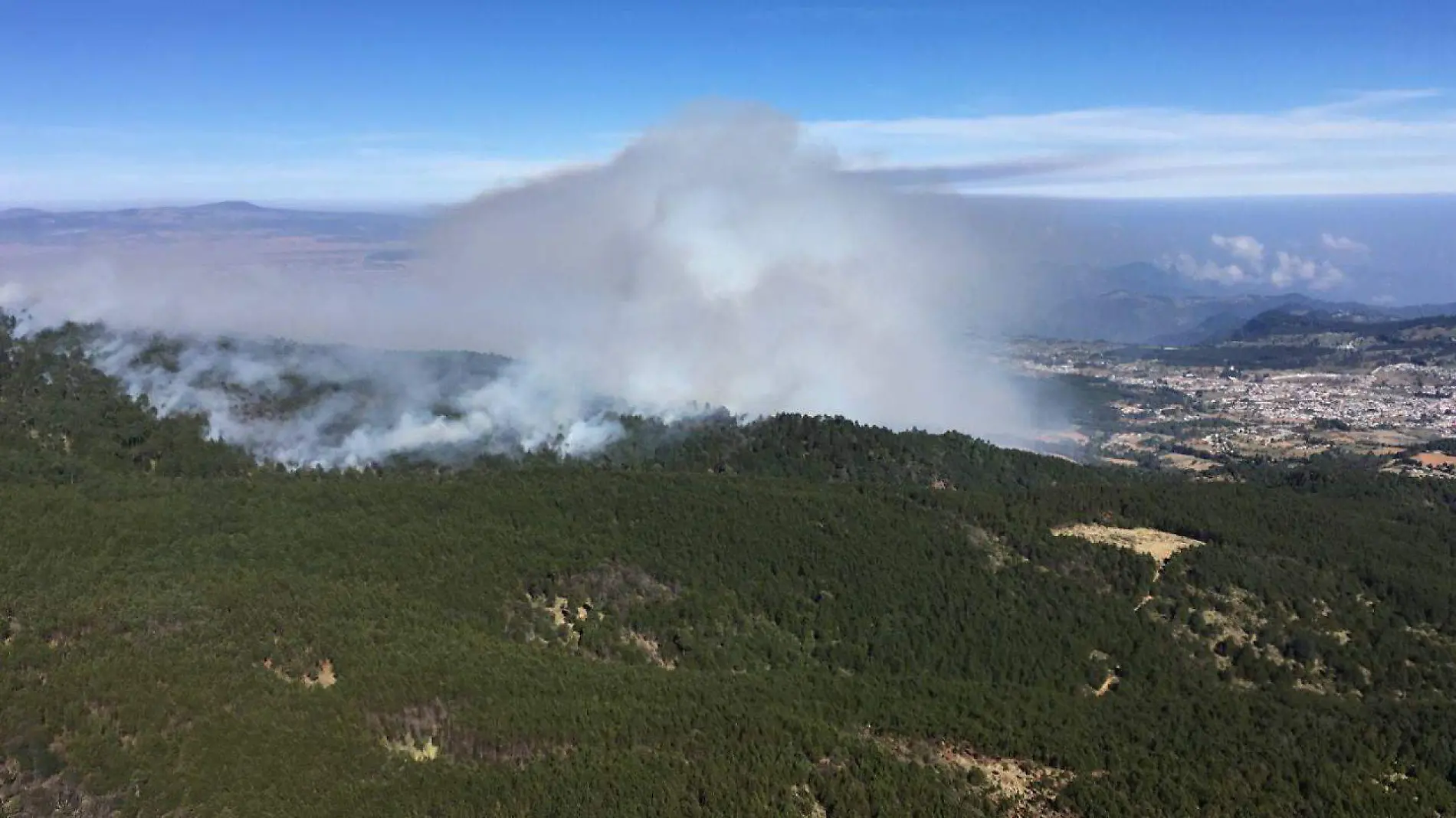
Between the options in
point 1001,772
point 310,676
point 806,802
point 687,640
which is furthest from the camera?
point 687,640

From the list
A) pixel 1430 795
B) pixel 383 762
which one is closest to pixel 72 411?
pixel 383 762

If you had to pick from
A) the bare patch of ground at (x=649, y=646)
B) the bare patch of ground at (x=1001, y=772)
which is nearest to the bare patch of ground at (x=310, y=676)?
→ the bare patch of ground at (x=649, y=646)

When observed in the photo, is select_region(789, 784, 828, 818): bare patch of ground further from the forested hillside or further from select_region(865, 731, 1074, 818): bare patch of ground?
select_region(865, 731, 1074, 818): bare patch of ground

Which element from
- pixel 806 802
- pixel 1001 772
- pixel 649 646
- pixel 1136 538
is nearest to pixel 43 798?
pixel 806 802

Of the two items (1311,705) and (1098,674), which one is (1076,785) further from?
(1311,705)

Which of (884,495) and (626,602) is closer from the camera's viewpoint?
(626,602)

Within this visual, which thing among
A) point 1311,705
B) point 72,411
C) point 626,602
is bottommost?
point 1311,705

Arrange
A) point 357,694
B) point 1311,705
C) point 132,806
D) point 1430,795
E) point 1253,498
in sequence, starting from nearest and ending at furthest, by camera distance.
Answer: point 132,806
point 357,694
point 1430,795
point 1311,705
point 1253,498

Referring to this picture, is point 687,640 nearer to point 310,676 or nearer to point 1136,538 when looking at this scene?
point 310,676
